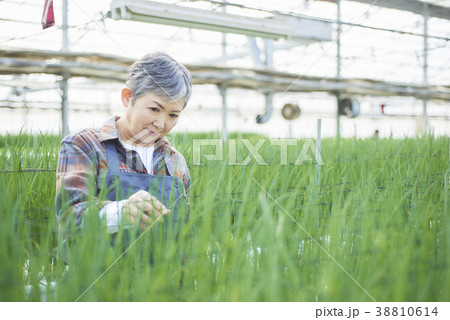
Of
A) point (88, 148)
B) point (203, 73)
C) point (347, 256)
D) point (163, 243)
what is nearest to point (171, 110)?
point (88, 148)

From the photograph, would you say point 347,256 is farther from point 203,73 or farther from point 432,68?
point 432,68

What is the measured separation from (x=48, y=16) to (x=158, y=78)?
54 centimetres

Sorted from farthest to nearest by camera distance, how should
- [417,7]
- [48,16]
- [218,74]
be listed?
[218,74] < [417,7] < [48,16]

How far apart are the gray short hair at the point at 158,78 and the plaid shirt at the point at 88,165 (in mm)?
101

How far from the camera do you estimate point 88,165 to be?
2.17 ft

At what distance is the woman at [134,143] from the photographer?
646 mm

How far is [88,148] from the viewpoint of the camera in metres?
0.69

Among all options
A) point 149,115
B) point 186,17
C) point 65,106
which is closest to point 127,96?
point 149,115

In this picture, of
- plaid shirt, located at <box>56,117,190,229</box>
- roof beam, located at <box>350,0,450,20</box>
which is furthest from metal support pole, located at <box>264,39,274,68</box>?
plaid shirt, located at <box>56,117,190,229</box>

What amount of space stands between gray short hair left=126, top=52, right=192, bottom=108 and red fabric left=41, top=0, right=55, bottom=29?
1.49 feet

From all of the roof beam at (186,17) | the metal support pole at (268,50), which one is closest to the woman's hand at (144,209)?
the roof beam at (186,17)

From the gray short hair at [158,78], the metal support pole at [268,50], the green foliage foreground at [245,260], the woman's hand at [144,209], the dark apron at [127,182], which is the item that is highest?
the metal support pole at [268,50]

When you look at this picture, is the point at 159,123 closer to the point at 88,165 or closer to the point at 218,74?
the point at 88,165

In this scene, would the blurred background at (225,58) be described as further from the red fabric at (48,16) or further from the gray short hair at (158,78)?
the gray short hair at (158,78)
